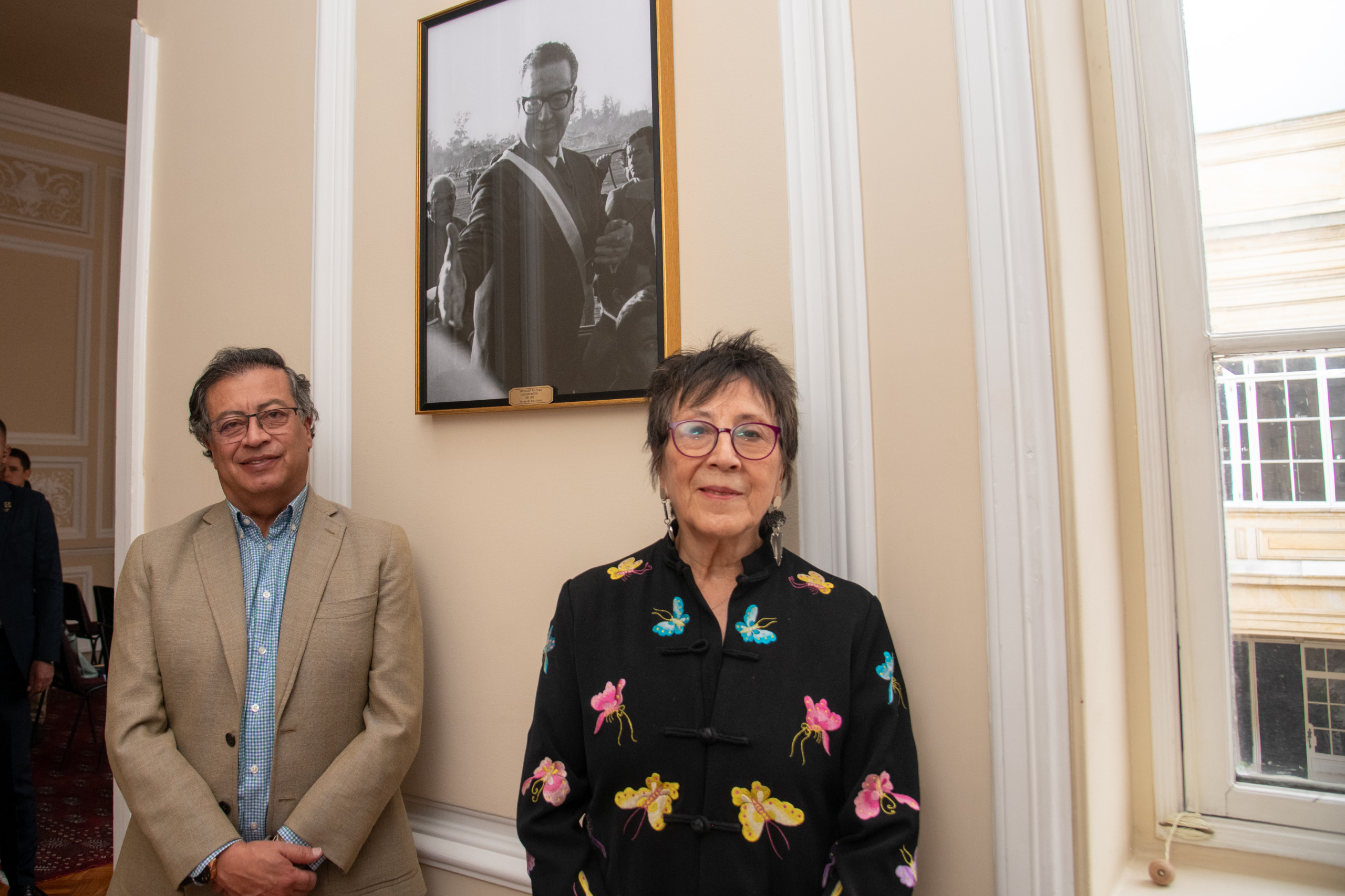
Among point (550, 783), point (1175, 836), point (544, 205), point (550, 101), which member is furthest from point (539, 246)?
point (1175, 836)

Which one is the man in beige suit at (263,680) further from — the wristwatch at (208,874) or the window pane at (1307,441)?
the window pane at (1307,441)

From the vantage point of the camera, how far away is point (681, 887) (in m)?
1.21

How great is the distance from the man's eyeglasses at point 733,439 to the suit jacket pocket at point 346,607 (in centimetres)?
88

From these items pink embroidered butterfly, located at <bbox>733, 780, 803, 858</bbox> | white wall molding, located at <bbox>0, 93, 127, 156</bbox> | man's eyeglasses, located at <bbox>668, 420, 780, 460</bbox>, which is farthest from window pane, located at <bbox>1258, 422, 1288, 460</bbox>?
white wall molding, located at <bbox>0, 93, 127, 156</bbox>

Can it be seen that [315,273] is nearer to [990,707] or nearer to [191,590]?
[191,590]

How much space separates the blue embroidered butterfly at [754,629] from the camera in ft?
4.16

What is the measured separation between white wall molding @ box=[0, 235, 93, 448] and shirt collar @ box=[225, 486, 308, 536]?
5084mm

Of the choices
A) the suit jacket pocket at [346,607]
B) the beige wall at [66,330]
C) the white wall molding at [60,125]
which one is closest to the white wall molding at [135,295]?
the suit jacket pocket at [346,607]

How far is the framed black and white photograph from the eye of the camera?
165 centimetres

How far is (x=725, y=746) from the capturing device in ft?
4.01

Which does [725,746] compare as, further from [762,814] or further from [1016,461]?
[1016,461]

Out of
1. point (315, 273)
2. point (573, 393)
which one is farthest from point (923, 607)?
point (315, 273)

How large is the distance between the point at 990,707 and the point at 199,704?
61.1 inches

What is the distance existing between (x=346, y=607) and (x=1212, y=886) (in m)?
1.74
